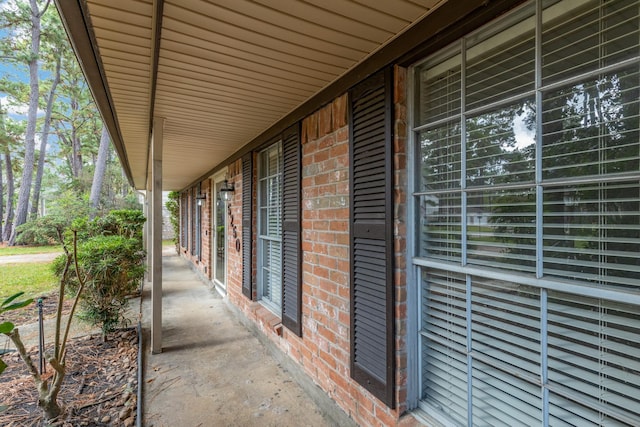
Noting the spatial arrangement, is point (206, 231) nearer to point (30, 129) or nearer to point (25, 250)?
point (25, 250)

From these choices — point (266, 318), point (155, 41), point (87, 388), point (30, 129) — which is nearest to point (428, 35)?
point (155, 41)

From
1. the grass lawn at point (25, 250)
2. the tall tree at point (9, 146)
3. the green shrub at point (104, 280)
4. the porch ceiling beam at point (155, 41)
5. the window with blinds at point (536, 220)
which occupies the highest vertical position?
the tall tree at point (9, 146)

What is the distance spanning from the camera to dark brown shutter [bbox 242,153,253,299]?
13.1ft

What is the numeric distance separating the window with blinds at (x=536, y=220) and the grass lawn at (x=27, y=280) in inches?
258

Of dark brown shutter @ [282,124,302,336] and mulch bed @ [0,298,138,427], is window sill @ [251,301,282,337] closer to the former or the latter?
dark brown shutter @ [282,124,302,336]

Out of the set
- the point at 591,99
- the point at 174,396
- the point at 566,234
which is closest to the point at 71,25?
the point at 591,99

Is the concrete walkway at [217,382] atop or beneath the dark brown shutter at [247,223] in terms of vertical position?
beneath

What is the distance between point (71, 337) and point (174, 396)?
2.20 meters

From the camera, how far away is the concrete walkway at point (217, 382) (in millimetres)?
2352

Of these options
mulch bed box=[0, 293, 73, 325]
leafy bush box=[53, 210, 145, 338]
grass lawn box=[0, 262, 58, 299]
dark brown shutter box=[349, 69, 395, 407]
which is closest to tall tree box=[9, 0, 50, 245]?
grass lawn box=[0, 262, 58, 299]

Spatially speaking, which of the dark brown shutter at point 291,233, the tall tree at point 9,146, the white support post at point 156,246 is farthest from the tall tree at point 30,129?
the dark brown shutter at point 291,233

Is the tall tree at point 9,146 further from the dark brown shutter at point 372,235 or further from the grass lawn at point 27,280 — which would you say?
the dark brown shutter at point 372,235

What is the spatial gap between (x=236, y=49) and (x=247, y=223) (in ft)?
8.44

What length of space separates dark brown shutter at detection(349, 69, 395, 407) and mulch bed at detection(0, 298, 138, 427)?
1.79 metres
